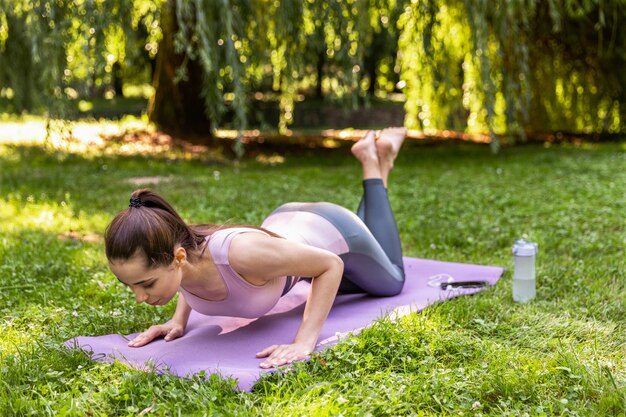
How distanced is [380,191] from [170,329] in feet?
4.87

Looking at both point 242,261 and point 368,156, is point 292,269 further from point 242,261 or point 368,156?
point 368,156

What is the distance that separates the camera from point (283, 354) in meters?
2.81

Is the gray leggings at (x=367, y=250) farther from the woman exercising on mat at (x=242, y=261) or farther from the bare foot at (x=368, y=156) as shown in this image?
the bare foot at (x=368, y=156)

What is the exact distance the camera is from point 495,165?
8.52m

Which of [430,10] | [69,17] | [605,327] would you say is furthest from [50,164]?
[605,327]

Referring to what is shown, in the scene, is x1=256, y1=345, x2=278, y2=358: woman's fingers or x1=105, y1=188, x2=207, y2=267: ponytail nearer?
x1=105, y1=188, x2=207, y2=267: ponytail

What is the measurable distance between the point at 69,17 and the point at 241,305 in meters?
4.78

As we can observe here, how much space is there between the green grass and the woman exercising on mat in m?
0.26

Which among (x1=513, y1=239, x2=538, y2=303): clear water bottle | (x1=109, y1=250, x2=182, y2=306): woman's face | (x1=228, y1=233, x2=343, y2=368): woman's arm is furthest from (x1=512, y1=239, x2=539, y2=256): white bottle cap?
(x1=109, y1=250, x2=182, y2=306): woman's face

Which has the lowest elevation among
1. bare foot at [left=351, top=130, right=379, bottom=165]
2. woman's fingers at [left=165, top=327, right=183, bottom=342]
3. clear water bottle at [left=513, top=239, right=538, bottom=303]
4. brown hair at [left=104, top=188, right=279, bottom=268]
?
woman's fingers at [left=165, top=327, right=183, bottom=342]

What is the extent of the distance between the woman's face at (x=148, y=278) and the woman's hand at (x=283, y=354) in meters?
0.44

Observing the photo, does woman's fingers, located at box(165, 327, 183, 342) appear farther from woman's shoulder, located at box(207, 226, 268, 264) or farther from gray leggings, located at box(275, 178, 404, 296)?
gray leggings, located at box(275, 178, 404, 296)

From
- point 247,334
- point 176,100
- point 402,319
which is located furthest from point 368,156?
point 176,100

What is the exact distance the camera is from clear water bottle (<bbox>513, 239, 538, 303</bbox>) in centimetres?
359
